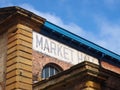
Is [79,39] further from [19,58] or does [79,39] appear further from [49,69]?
[19,58]

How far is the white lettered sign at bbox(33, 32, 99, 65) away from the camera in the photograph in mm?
19812

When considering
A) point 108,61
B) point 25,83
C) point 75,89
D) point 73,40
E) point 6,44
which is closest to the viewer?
point 75,89

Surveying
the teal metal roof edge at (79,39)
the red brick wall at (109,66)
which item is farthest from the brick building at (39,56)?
the red brick wall at (109,66)

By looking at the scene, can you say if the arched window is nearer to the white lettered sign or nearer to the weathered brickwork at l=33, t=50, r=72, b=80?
the weathered brickwork at l=33, t=50, r=72, b=80

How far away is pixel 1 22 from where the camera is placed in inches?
787

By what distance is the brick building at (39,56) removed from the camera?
15.8 m

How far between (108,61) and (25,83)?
8.73 meters

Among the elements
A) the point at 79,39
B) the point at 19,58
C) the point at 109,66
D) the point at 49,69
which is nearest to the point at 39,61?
the point at 49,69

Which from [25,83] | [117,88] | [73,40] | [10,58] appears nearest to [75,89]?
[117,88]

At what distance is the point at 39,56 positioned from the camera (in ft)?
64.2

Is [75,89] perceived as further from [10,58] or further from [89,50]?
[89,50]

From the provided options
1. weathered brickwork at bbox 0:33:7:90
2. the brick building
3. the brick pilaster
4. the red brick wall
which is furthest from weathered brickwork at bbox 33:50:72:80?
the red brick wall

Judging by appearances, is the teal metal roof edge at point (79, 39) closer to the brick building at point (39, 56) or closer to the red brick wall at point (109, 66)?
the brick building at point (39, 56)

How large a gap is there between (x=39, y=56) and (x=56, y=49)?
1.53m
